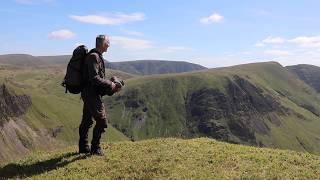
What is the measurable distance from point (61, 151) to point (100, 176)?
19.5ft

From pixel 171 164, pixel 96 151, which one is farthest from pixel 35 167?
pixel 171 164

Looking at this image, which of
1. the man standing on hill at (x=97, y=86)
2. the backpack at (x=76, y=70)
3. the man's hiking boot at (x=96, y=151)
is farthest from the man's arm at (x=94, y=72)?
the man's hiking boot at (x=96, y=151)

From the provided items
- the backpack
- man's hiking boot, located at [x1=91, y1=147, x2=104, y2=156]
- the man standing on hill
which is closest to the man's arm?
the man standing on hill

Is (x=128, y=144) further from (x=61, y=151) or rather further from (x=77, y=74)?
(x=77, y=74)

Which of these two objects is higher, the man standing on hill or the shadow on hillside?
the man standing on hill

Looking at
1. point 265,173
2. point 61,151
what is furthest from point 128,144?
point 265,173

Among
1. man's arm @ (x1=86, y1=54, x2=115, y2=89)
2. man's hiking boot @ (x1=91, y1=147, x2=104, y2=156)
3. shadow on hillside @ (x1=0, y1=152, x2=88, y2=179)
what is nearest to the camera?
shadow on hillside @ (x1=0, y1=152, x2=88, y2=179)

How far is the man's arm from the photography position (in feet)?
55.9

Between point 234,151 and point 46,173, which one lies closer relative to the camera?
point 46,173

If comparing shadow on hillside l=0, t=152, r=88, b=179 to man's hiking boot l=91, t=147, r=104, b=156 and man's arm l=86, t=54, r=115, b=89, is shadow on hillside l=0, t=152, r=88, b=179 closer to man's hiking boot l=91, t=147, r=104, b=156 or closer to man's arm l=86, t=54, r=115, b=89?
man's hiking boot l=91, t=147, r=104, b=156

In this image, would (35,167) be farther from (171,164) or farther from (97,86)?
(171,164)

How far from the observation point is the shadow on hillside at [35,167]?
1652 cm

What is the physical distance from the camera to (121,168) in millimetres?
16328

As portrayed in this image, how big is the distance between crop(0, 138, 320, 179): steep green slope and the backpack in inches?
116
